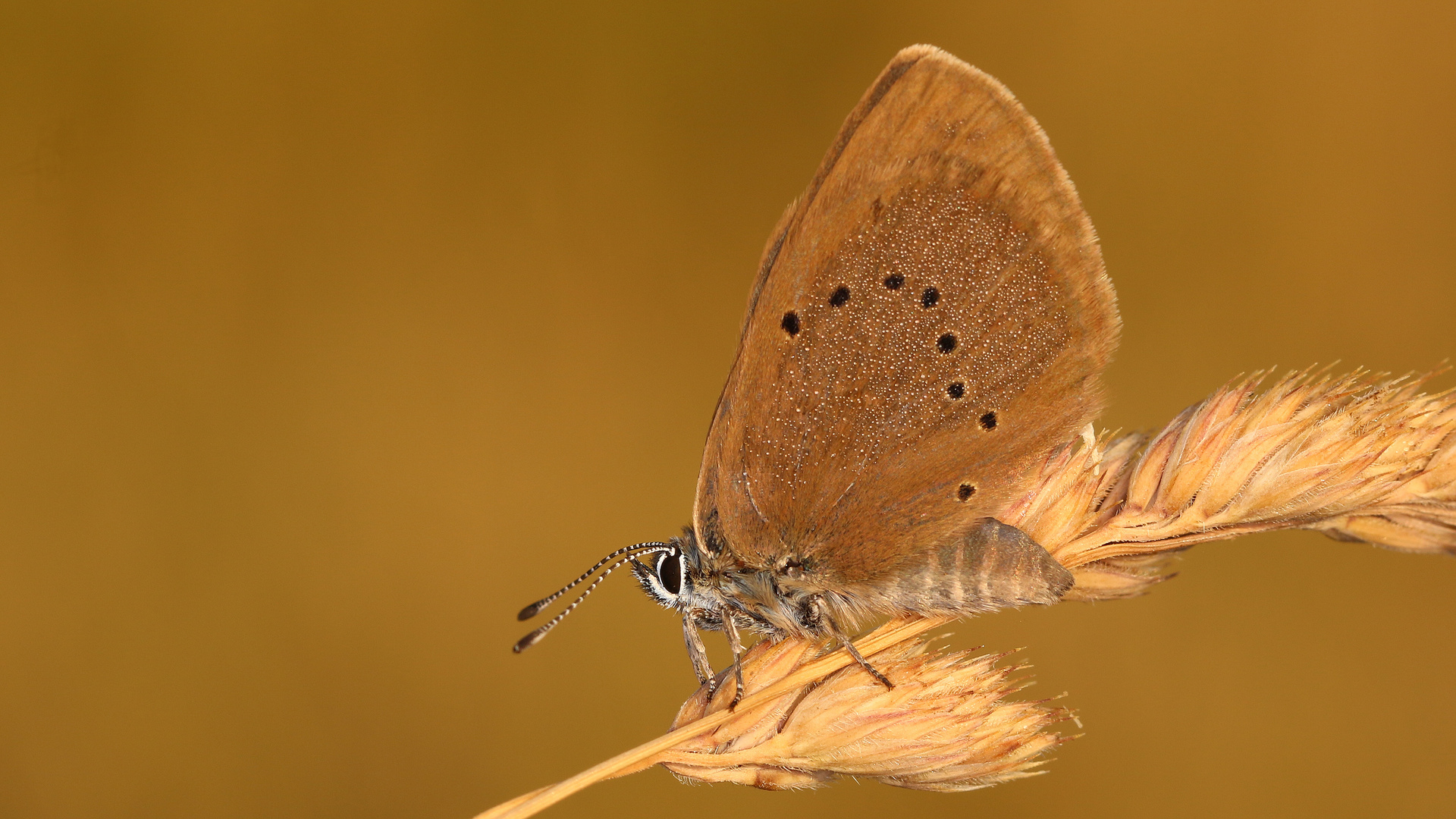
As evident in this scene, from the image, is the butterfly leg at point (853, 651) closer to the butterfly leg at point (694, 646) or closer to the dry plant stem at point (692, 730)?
the dry plant stem at point (692, 730)

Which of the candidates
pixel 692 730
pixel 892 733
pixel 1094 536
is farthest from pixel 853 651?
pixel 1094 536

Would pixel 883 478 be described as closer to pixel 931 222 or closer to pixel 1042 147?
pixel 931 222

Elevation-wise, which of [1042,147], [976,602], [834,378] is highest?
[1042,147]

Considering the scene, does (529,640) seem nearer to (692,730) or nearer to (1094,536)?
(692,730)

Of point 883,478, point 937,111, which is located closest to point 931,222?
point 937,111

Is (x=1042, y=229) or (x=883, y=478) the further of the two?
(x=883, y=478)

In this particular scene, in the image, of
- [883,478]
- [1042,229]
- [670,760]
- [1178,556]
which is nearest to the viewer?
[670,760]

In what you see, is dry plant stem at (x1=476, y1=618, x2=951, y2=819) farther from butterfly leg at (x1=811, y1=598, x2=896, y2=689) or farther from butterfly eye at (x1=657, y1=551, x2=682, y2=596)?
butterfly eye at (x1=657, y1=551, x2=682, y2=596)
